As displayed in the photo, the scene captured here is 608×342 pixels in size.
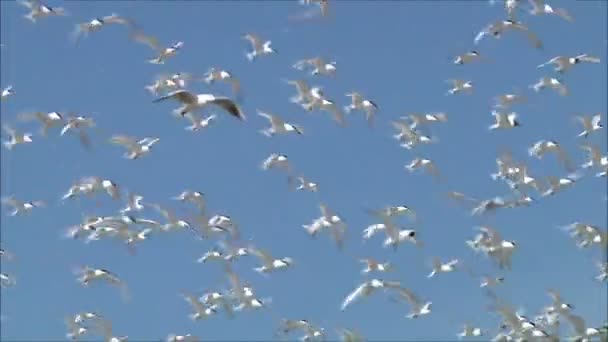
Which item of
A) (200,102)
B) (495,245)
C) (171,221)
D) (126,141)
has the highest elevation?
(126,141)

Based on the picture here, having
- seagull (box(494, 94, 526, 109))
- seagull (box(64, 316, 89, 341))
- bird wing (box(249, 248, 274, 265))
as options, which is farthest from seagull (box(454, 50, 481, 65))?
seagull (box(64, 316, 89, 341))

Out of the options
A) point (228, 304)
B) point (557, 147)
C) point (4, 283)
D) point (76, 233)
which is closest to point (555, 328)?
point (557, 147)

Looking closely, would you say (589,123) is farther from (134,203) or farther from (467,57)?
(134,203)

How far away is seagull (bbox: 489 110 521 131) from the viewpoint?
37250mm

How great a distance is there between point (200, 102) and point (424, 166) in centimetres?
1980

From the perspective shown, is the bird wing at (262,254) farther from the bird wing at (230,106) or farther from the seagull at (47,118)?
the bird wing at (230,106)

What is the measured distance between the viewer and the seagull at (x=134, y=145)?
35938 millimetres

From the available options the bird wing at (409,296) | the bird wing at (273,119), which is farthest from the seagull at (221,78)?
the bird wing at (409,296)

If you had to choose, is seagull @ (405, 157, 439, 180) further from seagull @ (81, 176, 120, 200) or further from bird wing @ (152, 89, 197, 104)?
bird wing @ (152, 89, 197, 104)

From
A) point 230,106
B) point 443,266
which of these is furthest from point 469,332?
point 230,106

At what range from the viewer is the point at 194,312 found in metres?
39.8

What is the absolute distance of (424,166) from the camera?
41.0 m

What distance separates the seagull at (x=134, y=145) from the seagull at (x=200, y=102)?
44.4ft

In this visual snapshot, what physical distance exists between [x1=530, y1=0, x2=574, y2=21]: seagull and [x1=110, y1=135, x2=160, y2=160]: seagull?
12.2 m
